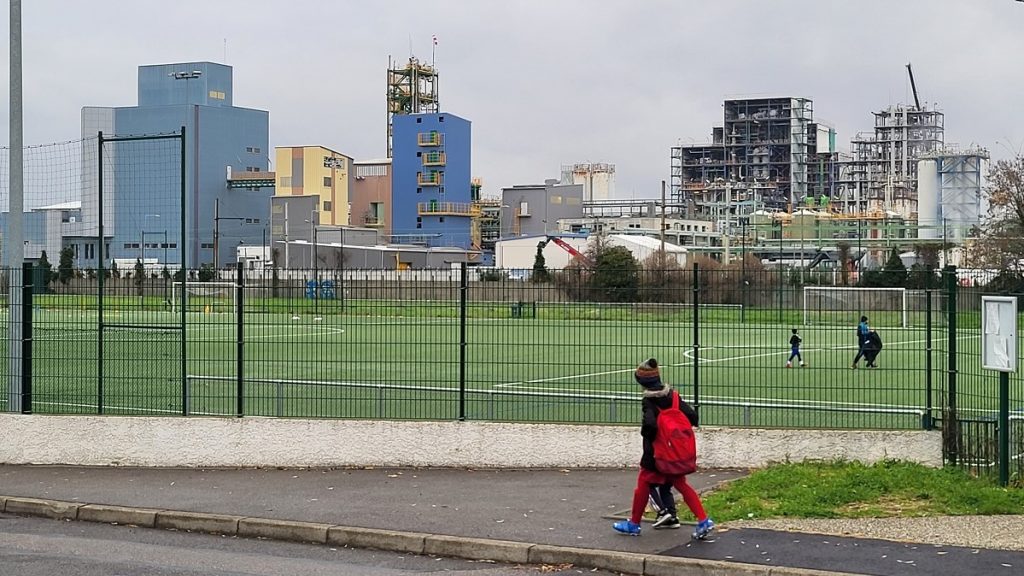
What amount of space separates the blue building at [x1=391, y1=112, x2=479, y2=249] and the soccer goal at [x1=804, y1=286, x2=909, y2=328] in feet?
273

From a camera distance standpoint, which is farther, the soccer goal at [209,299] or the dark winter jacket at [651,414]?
the soccer goal at [209,299]

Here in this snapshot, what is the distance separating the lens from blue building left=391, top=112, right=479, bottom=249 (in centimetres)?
9975

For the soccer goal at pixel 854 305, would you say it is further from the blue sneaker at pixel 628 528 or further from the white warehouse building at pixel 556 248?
the white warehouse building at pixel 556 248

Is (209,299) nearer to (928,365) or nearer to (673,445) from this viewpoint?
(673,445)

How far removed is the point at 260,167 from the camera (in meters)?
98.7

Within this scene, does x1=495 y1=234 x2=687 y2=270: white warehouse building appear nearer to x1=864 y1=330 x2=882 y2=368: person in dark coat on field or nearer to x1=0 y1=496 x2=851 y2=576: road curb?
x1=864 y1=330 x2=882 y2=368: person in dark coat on field

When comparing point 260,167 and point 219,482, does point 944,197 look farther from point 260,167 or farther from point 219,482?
point 219,482

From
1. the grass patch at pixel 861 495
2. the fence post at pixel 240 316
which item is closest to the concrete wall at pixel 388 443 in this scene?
the fence post at pixel 240 316

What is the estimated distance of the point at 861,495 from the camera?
1097cm

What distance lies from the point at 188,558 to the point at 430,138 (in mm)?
90803

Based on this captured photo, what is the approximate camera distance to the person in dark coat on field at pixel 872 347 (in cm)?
1398

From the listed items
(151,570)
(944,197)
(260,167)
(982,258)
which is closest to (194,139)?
(260,167)

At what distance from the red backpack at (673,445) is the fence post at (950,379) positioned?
3.97m

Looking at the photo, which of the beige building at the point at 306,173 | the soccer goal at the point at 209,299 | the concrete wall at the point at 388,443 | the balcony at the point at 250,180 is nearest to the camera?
the concrete wall at the point at 388,443
